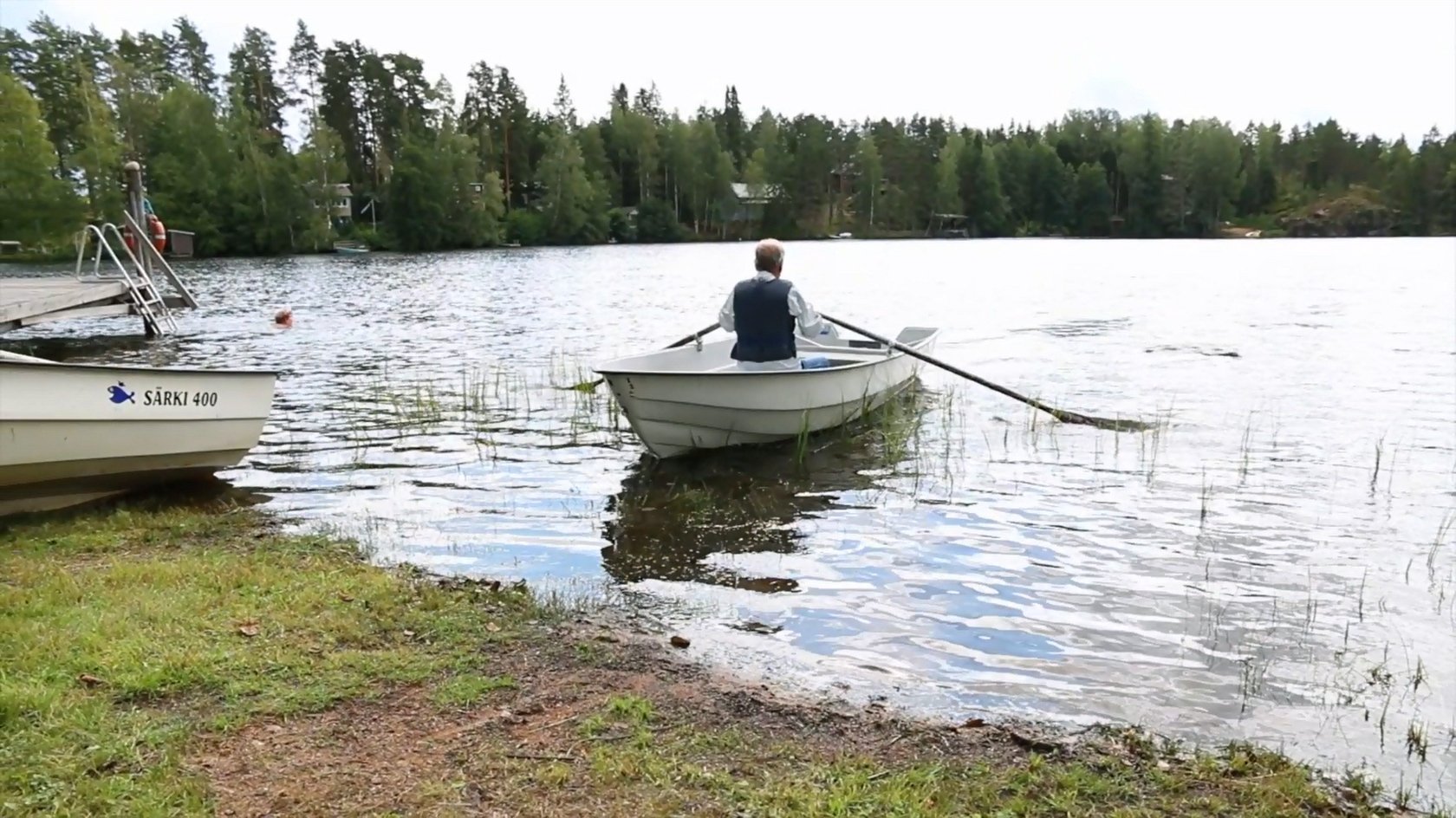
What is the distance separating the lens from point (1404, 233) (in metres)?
105

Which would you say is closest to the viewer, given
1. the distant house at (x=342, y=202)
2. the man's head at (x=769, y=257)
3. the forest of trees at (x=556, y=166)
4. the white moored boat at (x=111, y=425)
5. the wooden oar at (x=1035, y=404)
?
the white moored boat at (x=111, y=425)

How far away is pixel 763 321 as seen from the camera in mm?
10547

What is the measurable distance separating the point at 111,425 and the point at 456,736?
17.8 feet

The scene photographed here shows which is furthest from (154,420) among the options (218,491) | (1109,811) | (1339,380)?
(1339,380)

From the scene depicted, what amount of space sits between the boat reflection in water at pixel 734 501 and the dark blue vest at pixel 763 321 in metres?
1.03

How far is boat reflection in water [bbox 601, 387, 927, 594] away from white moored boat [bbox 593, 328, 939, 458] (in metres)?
0.22

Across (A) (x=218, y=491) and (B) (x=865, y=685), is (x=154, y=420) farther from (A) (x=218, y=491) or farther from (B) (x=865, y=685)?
(B) (x=865, y=685)

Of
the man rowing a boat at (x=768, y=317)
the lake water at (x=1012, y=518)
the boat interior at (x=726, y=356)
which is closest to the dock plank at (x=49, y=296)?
the lake water at (x=1012, y=518)

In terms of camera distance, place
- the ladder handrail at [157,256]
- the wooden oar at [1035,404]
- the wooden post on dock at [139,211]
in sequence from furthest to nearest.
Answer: the ladder handrail at [157,256]
the wooden post on dock at [139,211]
the wooden oar at [1035,404]

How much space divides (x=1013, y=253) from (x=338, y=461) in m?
69.2

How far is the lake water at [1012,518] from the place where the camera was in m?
5.27

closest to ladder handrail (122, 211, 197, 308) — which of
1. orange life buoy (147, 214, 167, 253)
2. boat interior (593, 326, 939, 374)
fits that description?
orange life buoy (147, 214, 167, 253)

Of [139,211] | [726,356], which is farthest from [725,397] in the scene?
[139,211]

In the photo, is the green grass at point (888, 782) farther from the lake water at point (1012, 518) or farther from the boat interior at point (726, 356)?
the boat interior at point (726, 356)
